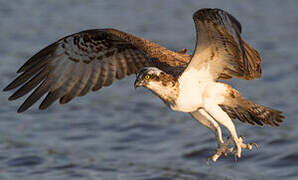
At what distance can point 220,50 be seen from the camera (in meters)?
7.86

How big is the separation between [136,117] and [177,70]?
207 inches

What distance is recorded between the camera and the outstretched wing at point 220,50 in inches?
280

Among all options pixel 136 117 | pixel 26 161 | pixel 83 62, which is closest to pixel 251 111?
pixel 83 62

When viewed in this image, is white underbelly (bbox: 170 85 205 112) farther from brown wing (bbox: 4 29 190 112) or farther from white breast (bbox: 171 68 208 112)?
brown wing (bbox: 4 29 190 112)

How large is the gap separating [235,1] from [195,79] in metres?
10.9

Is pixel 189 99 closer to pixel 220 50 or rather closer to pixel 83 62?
pixel 220 50

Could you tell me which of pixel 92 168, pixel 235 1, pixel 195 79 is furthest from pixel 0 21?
pixel 195 79

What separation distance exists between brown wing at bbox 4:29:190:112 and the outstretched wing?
84 cm

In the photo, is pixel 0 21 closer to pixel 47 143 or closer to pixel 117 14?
pixel 117 14

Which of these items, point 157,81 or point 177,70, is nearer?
point 157,81

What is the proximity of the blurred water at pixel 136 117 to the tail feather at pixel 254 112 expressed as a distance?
8.90 feet

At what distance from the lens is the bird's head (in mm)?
7660

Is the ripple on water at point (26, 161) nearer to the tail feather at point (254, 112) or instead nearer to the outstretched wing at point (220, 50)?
the tail feather at point (254, 112)

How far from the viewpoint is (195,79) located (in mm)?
8047
